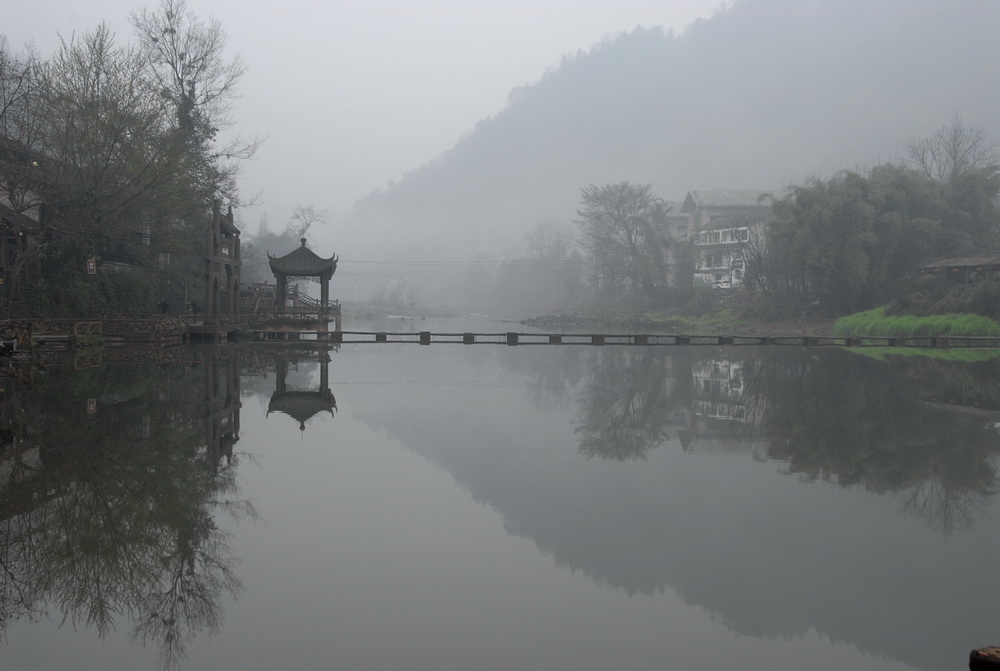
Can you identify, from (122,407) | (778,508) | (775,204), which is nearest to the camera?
(778,508)

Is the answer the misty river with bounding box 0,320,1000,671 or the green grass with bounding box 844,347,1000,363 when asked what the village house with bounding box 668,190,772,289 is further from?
the misty river with bounding box 0,320,1000,671

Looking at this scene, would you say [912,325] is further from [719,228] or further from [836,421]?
[836,421]

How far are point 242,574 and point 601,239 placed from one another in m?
77.1

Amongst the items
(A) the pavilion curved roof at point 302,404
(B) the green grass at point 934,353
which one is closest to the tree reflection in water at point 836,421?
(B) the green grass at point 934,353

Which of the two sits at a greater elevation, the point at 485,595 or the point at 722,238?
the point at 722,238

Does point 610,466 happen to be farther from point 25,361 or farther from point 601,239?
point 601,239

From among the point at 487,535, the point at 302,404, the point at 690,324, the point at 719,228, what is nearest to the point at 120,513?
the point at 487,535

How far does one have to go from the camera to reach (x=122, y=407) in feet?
49.4

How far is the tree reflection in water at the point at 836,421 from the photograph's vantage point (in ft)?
35.7

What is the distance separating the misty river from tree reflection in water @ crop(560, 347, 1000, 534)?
0.10 metres

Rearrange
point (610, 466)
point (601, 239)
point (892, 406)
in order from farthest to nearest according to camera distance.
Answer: point (601, 239)
point (892, 406)
point (610, 466)

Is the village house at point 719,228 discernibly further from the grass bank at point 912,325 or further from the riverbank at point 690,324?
the grass bank at point 912,325

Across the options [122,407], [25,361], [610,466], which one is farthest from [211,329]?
[610,466]

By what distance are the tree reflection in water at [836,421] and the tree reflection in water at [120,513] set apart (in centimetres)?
621
